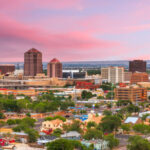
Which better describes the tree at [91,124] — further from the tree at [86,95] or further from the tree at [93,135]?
the tree at [86,95]

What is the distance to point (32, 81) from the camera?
12325 cm

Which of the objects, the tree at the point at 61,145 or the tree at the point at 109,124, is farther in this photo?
the tree at the point at 109,124

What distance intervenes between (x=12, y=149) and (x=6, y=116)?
2363 cm

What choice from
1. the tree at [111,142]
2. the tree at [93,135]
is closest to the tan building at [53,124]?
the tree at [93,135]

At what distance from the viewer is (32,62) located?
153 meters

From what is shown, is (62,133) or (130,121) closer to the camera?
(62,133)

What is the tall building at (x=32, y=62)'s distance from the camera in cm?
15200

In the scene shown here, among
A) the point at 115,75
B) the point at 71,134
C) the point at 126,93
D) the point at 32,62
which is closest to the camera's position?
the point at 71,134

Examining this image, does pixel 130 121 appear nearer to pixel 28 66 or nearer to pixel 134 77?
pixel 134 77

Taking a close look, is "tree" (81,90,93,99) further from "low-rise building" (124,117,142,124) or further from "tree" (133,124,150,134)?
"tree" (133,124,150,134)

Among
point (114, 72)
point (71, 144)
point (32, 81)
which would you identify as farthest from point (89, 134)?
point (114, 72)

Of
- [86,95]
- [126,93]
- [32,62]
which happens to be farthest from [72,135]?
[32,62]

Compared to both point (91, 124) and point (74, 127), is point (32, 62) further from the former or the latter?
point (74, 127)

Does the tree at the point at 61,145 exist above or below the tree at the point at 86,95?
above
